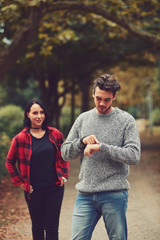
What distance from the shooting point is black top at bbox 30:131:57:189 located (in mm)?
4094

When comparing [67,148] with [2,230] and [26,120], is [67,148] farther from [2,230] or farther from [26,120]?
[2,230]

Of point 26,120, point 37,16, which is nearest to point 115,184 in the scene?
point 26,120

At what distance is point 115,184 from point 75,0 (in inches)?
313

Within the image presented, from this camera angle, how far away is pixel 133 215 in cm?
659

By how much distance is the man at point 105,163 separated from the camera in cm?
313

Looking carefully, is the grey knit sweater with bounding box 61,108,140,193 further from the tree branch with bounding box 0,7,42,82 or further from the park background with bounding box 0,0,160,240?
the tree branch with bounding box 0,7,42,82

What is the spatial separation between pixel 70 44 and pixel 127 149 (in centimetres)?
1601

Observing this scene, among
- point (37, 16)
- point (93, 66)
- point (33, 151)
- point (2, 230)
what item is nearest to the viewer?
point (33, 151)

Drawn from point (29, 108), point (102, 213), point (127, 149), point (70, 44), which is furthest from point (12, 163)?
point (70, 44)

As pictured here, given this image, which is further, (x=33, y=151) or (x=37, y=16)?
(x=37, y=16)

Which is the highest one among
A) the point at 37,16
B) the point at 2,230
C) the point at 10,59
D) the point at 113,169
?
the point at 37,16

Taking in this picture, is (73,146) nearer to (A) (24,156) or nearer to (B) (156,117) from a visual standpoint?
(A) (24,156)

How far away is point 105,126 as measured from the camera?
3.23 metres

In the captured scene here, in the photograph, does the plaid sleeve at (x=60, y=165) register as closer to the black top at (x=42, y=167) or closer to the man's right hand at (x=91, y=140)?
the black top at (x=42, y=167)
